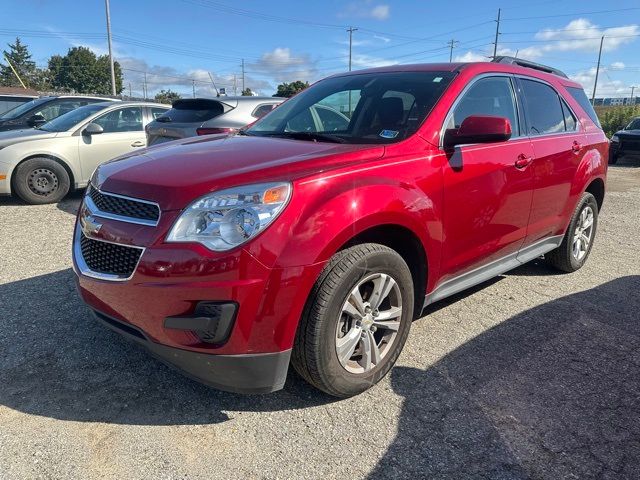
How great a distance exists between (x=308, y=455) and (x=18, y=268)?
3597 millimetres

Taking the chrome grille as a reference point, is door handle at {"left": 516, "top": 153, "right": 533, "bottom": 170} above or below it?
above

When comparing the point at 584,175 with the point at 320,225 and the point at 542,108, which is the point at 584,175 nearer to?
the point at 542,108

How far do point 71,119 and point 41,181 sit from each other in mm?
1198

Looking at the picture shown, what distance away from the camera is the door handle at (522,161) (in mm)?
3539

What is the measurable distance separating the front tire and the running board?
1.32ft

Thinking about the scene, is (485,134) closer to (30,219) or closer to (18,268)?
(18,268)

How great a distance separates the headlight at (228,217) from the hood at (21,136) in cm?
641

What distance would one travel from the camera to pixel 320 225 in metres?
2.30

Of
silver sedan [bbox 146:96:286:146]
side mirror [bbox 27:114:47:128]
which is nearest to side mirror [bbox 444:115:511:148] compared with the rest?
silver sedan [bbox 146:96:286:146]

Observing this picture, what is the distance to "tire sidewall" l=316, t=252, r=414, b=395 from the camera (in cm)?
242

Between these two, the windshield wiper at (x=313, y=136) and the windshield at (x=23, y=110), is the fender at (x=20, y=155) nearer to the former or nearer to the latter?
the windshield at (x=23, y=110)

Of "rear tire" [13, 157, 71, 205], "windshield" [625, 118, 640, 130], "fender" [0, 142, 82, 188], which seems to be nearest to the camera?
"fender" [0, 142, 82, 188]

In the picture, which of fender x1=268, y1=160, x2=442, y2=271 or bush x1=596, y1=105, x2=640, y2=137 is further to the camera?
bush x1=596, y1=105, x2=640, y2=137

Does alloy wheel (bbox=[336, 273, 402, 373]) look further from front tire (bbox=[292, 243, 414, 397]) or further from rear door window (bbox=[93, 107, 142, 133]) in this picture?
A: rear door window (bbox=[93, 107, 142, 133])
